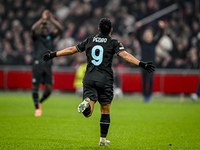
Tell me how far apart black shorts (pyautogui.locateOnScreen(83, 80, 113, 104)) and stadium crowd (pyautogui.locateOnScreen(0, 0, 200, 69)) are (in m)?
11.4

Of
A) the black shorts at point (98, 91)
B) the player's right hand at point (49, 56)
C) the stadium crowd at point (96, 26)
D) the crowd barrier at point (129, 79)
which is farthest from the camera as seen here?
the stadium crowd at point (96, 26)

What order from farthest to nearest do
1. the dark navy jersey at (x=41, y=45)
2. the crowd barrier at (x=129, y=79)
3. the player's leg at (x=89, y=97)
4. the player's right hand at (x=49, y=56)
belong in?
the crowd barrier at (x=129, y=79), the dark navy jersey at (x=41, y=45), the player's right hand at (x=49, y=56), the player's leg at (x=89, y=97)

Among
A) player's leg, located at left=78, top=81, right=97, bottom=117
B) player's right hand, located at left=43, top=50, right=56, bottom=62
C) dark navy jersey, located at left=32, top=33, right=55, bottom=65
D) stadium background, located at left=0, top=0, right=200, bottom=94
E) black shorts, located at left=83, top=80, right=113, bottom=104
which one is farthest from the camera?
stadium background, located at left=0, top=0, right=200, bottom=94

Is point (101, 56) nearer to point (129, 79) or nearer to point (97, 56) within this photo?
point (97, 56)

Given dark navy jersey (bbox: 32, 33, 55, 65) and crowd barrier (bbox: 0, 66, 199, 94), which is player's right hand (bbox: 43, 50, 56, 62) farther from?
crowd barrier (bbox: 0, 66, 199, 94)

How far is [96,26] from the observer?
22.4 meters

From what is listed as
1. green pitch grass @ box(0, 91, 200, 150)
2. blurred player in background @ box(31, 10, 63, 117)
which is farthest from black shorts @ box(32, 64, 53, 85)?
green pitch grass @ box(0, 91, 200, 150)

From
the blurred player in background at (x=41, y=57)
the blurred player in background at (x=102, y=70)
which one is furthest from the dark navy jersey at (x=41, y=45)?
the blurred player in background at (x=102, y=70)

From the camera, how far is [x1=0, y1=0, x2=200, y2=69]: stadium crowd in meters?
19.5

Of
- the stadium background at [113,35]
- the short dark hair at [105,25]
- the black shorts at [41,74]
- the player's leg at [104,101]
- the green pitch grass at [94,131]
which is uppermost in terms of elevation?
the stadium background at [113,35]

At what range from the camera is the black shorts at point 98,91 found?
644 centimetres

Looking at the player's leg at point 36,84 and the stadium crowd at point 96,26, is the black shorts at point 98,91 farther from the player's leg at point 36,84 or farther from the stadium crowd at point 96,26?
the stadium crowd at point 96,26

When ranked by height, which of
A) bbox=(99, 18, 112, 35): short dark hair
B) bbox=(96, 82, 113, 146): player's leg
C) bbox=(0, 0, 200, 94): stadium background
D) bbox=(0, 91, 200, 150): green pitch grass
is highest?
bbox=(0, 0, 200, 94): stadium background

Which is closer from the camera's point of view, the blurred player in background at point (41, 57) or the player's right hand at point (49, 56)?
the player's right hand at point (49, 56)
